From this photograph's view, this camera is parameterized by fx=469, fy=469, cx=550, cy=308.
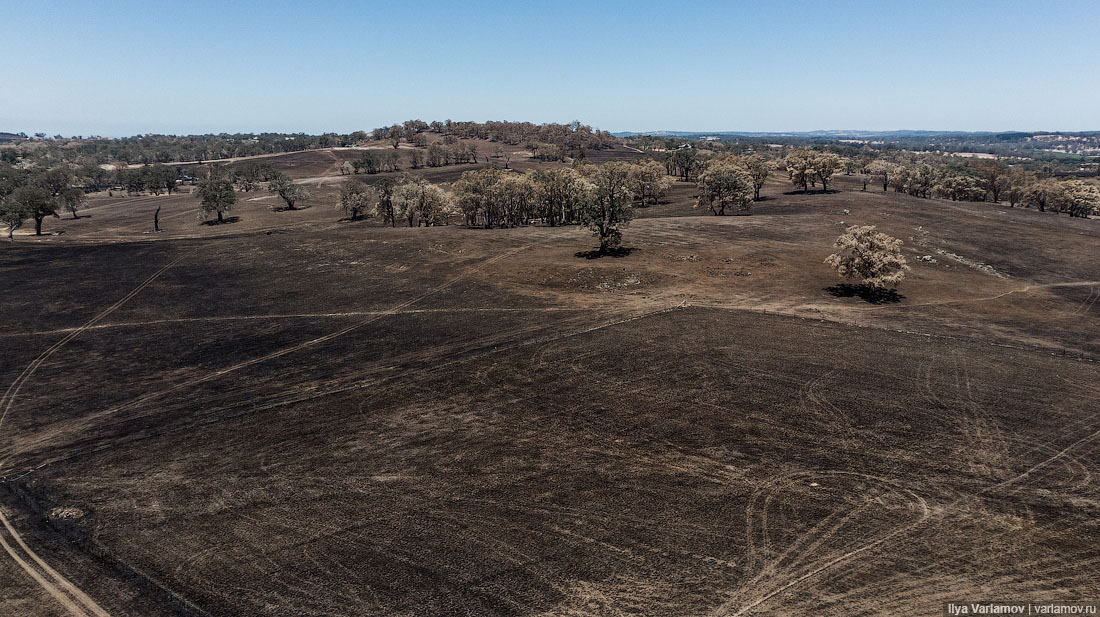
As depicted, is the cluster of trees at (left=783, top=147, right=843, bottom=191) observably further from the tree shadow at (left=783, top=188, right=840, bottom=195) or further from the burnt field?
the burnt field

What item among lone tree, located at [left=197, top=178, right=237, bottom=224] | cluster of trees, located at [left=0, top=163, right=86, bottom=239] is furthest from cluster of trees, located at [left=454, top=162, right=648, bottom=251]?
cluster of trees, located at [left=0, top=163, right=86, bottom=239]

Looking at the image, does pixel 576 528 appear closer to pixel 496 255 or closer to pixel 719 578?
pixel 719 578

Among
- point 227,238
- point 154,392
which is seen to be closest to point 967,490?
point 154,392

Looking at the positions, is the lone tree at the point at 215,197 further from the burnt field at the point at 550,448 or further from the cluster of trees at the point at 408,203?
the burnt field at the point at 550,448

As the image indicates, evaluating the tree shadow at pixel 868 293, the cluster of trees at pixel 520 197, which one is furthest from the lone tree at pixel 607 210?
the tree shadow at pixel 868 293

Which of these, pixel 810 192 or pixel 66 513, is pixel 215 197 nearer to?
pixel 66 513

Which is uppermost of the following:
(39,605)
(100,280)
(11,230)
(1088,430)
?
(11,230)

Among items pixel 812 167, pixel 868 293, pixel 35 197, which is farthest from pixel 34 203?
pixel 812 167
